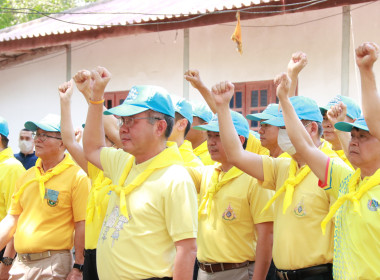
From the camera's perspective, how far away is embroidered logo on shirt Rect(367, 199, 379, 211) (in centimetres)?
351

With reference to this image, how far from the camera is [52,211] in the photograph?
5.33m

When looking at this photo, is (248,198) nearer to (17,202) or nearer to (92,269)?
(92,269)

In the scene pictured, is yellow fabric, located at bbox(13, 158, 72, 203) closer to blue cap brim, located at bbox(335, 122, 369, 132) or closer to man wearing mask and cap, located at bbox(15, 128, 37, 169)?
blue cap brim, located at bbox(335, 122, 369, 132)

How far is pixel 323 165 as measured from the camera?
3834 mm

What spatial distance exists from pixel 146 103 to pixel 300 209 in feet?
4.01

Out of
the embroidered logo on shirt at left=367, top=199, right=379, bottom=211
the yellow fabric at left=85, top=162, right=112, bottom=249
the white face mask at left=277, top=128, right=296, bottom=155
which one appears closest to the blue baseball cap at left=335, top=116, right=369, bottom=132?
the embroidered logo on shirt at left=367, top=199, right=379, bottom=211

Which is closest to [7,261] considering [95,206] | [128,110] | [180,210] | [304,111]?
[95,206]

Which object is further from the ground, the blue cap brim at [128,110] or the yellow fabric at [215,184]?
the blue cap brim at [128,110]

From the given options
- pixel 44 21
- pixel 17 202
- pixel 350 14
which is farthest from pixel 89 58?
pixel 17 202

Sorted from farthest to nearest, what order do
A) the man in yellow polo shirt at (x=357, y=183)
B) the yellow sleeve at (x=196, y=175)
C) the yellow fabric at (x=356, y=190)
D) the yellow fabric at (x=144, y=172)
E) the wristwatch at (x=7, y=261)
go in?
the wristwatch at (x=7, y=261) < the yellow sleeve at (x=196, y=175) < the yellow fabric at (x=144, y=172) < the yellow fabric at (x=356, y=190) < the man in yellow polo shirt at (x=357, y=183)

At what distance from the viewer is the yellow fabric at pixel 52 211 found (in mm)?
5266

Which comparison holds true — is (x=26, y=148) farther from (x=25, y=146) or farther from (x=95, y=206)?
(x=95, y=206)

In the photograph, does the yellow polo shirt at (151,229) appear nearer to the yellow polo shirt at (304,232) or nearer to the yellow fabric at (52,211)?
the yellow polo shirt at (304,232)

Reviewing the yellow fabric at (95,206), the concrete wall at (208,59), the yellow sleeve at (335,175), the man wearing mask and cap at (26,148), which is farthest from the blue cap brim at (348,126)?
the man wearing mask and cap at (26,148)
